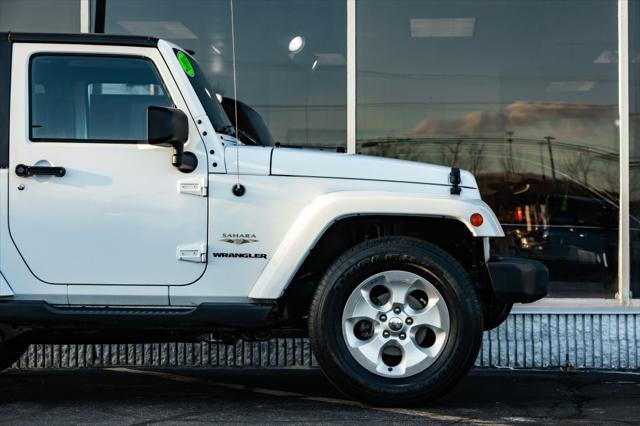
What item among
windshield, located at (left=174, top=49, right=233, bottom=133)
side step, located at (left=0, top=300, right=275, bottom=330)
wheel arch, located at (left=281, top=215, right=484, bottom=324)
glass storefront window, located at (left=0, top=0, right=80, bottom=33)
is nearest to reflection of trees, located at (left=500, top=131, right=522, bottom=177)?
wheel arch, located at (left=281, top=215, right=484, bottom=324)

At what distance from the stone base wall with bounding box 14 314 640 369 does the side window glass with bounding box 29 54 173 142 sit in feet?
8.33

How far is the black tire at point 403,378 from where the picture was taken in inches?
204

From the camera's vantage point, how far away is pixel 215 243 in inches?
208

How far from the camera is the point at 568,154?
7629 mm

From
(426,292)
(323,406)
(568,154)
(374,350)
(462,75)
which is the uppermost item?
(462,75)

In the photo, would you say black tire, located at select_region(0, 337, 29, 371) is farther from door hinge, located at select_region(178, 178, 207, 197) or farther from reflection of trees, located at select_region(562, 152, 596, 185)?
reflection of trees, located at select_region(562, 152, 596, 185)

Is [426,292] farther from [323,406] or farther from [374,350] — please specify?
[323,406]

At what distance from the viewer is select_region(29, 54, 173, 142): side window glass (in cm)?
536

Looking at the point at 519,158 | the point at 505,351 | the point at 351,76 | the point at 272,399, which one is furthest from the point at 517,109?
the point at 272,399

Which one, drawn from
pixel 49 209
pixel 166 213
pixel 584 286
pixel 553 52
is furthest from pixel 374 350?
pixel 553 52

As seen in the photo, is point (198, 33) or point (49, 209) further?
point (198, 33)

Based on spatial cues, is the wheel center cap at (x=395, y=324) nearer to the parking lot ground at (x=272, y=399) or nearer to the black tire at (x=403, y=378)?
the black tire at (x=403, y=378)

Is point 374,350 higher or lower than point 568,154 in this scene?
lower

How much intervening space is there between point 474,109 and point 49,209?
385 centimetres
